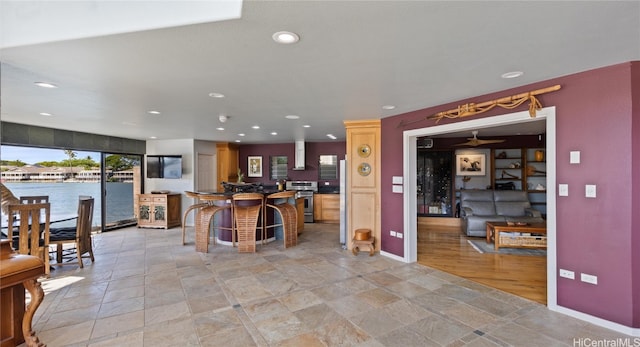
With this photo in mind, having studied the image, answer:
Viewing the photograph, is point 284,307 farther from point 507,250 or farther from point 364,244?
point 507,250

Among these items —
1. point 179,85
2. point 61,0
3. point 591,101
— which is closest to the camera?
point 61,0

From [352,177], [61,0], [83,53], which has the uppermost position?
[61,0]

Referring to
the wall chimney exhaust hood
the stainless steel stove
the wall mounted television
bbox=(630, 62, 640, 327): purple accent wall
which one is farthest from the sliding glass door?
bbox=(630, 62, 640, 327): purple accent wall

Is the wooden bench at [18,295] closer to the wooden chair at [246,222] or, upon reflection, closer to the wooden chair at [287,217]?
the wooden chair at [246,222]

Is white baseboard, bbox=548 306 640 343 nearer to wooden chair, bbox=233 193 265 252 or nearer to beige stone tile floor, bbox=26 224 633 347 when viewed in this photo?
beige stone tile floor, bbox=26 224 633 347

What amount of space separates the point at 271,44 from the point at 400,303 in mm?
2711

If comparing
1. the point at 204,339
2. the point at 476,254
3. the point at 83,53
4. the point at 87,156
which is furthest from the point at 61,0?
the point at 476,254

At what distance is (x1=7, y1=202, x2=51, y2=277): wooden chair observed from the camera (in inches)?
116

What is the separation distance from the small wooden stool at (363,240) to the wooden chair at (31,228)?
12.9ft

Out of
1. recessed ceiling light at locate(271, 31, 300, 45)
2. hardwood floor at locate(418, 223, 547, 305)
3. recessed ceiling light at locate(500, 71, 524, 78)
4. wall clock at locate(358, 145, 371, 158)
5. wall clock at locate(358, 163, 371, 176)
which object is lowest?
hardwood floor at locate(418, 223, 547, 305)

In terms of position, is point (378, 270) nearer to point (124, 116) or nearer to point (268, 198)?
point (268, 198)

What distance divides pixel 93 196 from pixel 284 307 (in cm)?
550

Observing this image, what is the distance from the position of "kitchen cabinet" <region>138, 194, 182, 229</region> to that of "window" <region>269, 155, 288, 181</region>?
2.87m

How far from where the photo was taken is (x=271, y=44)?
1.90m
